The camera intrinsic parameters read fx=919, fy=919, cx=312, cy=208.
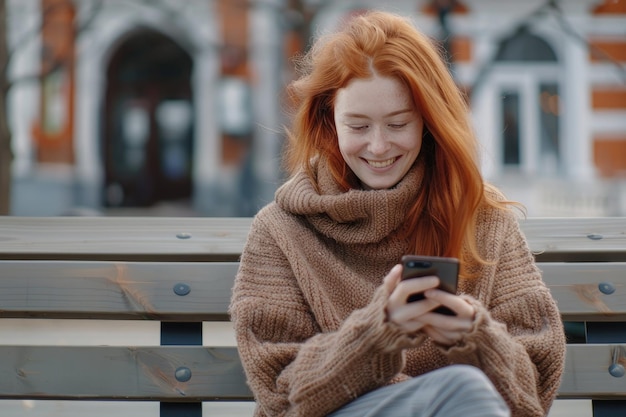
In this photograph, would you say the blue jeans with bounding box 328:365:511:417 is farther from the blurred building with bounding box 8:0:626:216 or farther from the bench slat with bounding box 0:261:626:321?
the blurred building with bounding box 8:0:626:216

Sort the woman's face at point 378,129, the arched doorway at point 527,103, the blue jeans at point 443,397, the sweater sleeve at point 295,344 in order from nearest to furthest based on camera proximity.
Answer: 1. the blue jeans at point 443,397
2. the sweater sleeve at point 295,344
3. the woman's face at point 378,129
4. the arched doorway at point 527,103

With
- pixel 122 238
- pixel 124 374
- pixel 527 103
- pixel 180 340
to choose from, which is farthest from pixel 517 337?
pixel 527 103

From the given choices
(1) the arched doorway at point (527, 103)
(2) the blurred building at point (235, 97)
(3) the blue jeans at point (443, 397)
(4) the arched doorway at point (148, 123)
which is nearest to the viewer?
(3) the blue jeans at point (443, 397)

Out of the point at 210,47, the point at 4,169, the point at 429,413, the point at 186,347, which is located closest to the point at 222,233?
the point at 186,347

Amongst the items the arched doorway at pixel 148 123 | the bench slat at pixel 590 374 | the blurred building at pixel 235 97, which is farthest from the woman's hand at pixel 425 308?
the arched doorway at pixel 148 123

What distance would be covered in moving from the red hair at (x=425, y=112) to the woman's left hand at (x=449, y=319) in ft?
1.05

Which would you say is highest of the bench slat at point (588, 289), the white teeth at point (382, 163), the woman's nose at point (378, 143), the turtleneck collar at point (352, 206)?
the woman's nose at point (378, 143)

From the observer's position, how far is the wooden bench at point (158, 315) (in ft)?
8.25

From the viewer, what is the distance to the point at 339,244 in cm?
232

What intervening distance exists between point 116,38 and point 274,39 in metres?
3.10

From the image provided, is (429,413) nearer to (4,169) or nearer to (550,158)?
(4,169)

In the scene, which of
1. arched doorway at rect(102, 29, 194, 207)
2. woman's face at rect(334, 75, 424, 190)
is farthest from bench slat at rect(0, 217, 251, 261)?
arched doorway at rect(102, 29, 194, 207)

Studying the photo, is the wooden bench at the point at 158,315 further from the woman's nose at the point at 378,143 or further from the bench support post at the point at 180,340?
the woman's nose at the point at 378,143

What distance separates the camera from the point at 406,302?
6.21 ft
